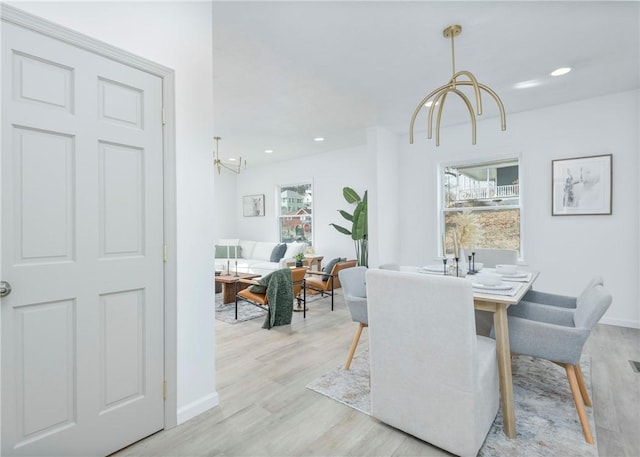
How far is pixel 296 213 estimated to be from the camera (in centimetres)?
741

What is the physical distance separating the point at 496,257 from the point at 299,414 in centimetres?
254

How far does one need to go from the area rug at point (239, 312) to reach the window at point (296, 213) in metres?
2.62

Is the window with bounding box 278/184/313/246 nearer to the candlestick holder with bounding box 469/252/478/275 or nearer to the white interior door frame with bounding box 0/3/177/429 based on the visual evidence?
the candlestick holder with bounding box 469/252/478/275

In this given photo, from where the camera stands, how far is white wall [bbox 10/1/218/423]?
185 centimetres

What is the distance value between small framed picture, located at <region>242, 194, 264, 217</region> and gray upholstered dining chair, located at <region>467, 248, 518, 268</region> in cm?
547

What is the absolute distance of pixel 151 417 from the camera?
1.82m

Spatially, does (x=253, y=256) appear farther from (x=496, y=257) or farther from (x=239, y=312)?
(x=496, y=257)

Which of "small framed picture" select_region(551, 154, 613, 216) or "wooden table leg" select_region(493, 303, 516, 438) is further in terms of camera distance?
"small framed picture" select_region(551, 154, 613, 216)

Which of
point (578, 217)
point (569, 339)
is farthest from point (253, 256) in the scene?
point (569, 339)

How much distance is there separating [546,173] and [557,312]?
2509 millimetres

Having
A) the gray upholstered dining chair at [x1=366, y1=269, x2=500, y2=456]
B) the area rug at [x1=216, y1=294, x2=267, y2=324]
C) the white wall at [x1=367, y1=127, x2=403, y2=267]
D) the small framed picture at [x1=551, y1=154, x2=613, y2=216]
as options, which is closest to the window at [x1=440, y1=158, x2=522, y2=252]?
the small framed picture at [x1=551, y1=154, x2=613, y2=216]

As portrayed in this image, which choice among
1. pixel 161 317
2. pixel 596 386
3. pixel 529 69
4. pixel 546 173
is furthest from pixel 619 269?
pixel 161 317

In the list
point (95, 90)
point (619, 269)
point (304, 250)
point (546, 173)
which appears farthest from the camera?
point (304, 250)

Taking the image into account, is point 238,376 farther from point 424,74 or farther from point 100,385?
point 424,74
